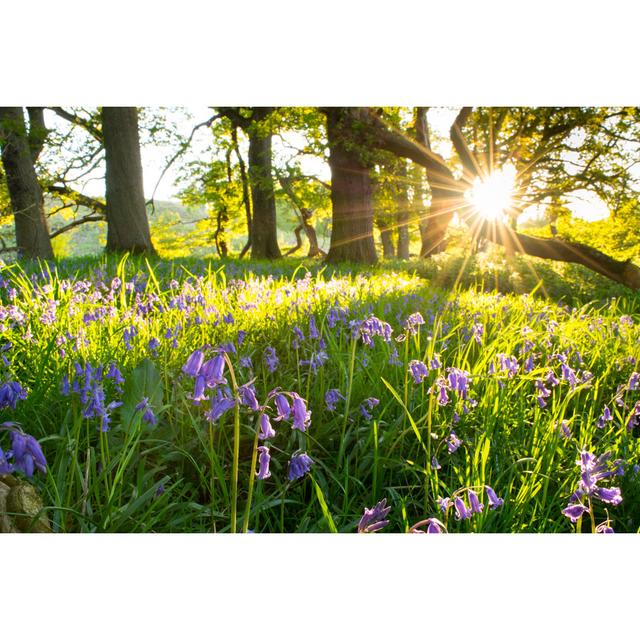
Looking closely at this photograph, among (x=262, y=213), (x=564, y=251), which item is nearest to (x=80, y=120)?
(x=262, y=213)

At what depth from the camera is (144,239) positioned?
998 centimetres

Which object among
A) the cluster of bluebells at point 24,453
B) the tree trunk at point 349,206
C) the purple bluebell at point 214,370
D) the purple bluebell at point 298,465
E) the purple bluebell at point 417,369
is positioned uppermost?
the tree trunk at point 349,206

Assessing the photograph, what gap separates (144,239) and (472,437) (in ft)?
30.0

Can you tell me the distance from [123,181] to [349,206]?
4.88 m

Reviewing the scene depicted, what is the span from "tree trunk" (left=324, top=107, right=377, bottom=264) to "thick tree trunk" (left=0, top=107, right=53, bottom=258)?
247 inches

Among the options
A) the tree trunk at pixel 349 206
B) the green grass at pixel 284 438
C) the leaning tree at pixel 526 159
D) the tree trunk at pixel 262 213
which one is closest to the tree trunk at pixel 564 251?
the leaning tree at pixel 526 159

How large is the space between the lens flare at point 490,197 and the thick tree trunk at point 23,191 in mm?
9789

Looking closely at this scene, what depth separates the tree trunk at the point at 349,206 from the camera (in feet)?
36.9

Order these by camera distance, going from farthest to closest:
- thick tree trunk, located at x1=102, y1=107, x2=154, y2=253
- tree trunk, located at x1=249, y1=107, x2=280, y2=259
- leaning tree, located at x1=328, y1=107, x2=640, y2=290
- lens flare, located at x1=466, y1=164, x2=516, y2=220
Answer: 1. tree trunk, located at x1=249, y1=107, x2=280, y2=259
2. lens flare, located at x1=466, y1=164, x2=516, y2=220
3. leaning tree, located at x1=328, y1=107, x2=640, y2=290
4. thick tree trunk, located at x1=102, y1=107, x2=154, y2=253

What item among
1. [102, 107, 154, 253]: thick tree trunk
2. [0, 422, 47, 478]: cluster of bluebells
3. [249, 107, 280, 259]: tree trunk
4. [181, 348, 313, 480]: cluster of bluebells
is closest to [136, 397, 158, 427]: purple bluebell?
[181, 348, 313, 480]: cluster of bluebells

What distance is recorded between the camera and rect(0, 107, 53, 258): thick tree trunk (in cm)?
1038

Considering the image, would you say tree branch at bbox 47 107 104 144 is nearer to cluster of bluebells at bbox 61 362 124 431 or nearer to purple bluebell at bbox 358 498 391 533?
cluster of bluebells at bbox 61 362 124 431

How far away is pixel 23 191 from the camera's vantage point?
11094 mm

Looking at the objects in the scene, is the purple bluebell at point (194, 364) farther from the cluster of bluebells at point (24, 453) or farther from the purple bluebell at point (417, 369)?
the purple bluebell at point (417, 369)
